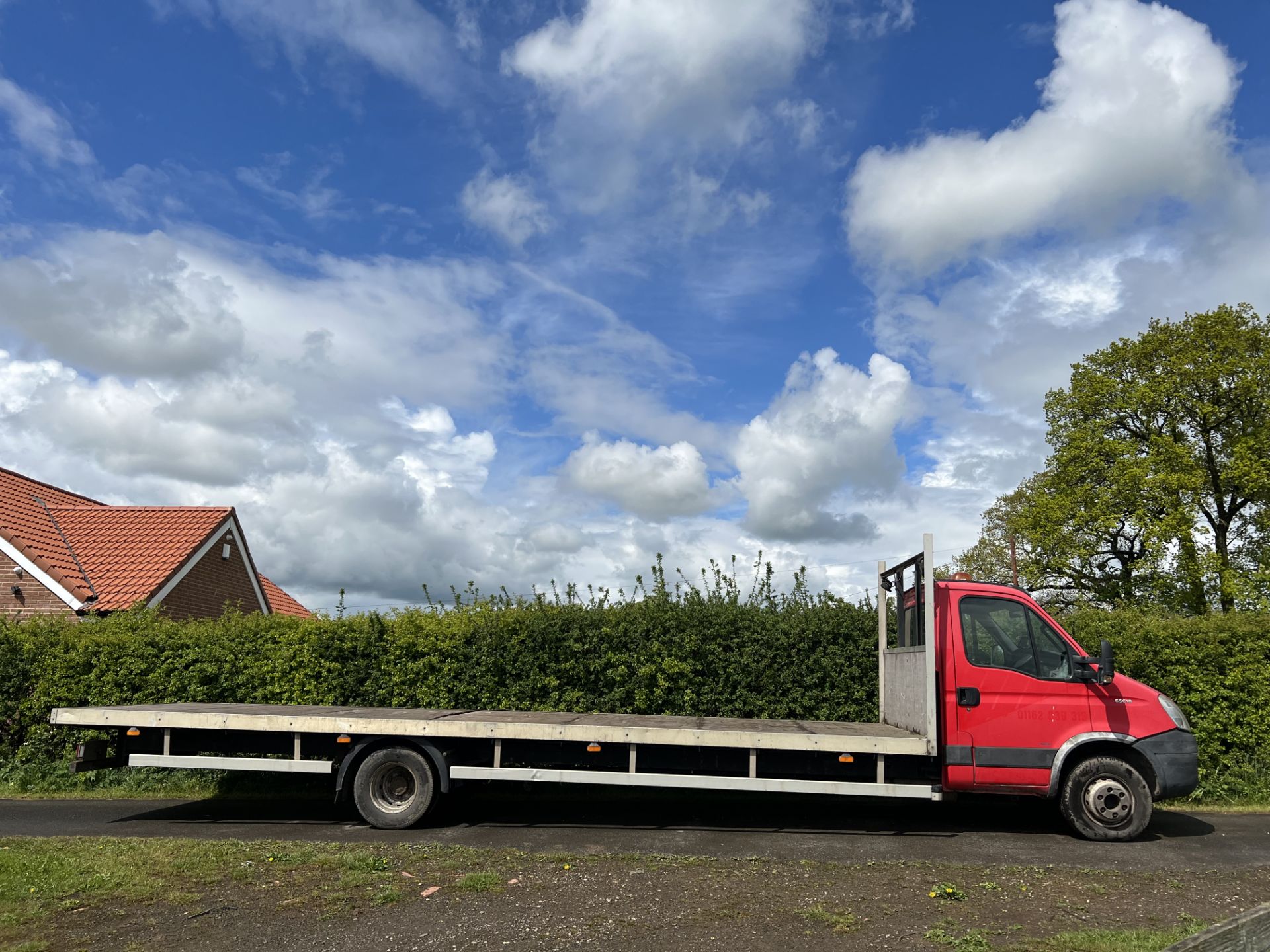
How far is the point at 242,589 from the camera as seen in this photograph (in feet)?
82.6

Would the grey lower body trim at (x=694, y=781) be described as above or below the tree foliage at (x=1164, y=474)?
below

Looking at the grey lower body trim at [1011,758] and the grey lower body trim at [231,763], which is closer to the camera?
the grey lower body trim at [1011,758]

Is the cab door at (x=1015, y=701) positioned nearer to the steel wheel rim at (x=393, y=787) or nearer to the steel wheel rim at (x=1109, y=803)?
the steel wheel rim at (x=1109, y=803)

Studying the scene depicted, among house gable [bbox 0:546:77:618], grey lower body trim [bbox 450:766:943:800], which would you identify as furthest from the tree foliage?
house gable [bbox 0:546:77:618]

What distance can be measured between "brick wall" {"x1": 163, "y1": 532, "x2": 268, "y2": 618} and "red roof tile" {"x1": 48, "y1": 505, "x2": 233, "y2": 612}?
60cm

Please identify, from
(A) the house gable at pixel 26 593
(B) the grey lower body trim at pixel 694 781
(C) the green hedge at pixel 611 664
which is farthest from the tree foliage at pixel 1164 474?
(A) the house gable at pixel 26 593

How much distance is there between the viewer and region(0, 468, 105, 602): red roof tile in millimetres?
18391

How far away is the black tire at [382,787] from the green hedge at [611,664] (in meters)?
2.43

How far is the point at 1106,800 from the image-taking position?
820 centimetres

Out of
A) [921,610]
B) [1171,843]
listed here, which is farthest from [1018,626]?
[1171,843]

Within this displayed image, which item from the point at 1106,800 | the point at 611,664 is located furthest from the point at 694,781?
the point at 1106,800

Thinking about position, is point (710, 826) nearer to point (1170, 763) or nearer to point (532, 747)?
point (532, 747)

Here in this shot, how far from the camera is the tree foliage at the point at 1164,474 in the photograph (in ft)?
87.1

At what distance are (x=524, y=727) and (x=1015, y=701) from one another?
4.55 m
